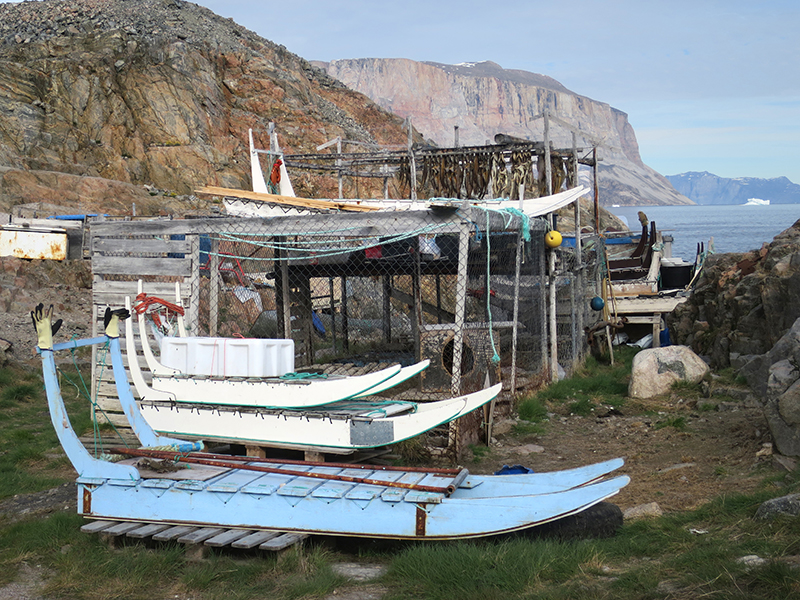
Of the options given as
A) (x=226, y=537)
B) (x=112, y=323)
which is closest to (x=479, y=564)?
(x=226, y=537)

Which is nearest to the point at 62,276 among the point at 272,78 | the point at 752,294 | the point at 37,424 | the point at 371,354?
the point at 37,424

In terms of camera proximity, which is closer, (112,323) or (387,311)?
(112,323)

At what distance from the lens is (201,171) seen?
1224 inches

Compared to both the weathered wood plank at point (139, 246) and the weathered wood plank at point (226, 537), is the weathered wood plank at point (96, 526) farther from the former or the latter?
the weathered wood plank at point (139, 246)

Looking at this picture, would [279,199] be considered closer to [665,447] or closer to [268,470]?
[268,470]

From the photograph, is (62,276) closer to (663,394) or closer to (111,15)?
(663,394)

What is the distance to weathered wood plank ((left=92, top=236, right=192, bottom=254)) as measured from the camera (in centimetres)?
929

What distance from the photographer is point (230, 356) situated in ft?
25.4

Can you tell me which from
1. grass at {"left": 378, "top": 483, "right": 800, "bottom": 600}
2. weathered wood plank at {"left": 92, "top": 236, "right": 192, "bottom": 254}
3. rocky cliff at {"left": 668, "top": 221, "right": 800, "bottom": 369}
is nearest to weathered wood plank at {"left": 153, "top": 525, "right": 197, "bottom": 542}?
grass at {"left": 378, "top": 483, "right": 800, "bottom": 600}

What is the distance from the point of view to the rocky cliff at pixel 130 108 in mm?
27516

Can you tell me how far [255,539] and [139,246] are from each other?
5.50 meters

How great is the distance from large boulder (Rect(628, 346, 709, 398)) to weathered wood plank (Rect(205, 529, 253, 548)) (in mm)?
7870

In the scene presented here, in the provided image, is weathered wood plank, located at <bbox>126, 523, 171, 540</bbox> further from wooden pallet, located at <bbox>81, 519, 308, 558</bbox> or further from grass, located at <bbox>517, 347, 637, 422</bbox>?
grass, located at <bbox>517, 347, 637, 422</bbox>

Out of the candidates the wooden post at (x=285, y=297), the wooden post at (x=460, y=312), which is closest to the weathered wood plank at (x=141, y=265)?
the wooden post at (x=285, y=297)
